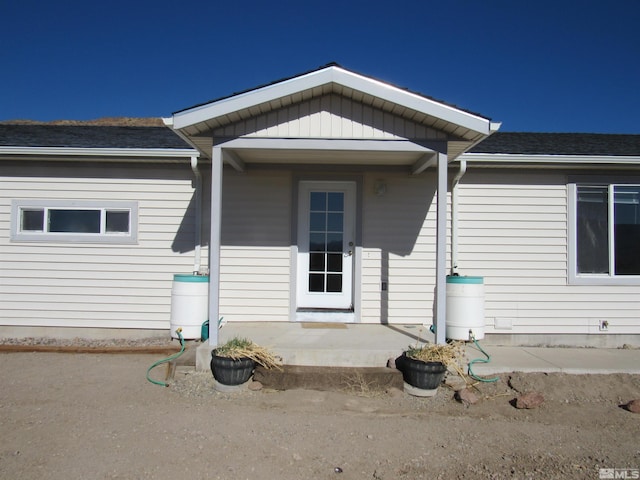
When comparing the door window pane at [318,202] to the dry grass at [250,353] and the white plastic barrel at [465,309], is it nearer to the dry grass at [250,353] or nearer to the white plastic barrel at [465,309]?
the white plastic barrel at [465,309]

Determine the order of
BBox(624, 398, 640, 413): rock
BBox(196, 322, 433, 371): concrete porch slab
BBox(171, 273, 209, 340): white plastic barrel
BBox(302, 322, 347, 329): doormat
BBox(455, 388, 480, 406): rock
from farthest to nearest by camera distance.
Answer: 1. BBox(302, 322, 347, 329): doormat
2. BBox(171, 273, 209, 340): white plastic barrel
3. BBox(196, 322, 433, 371): concrete porch slab
4. BBox(455, 388, 480, 406): rock
5. BBox(624, 398, 640, 413): rock

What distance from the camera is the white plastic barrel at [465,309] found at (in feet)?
18.2

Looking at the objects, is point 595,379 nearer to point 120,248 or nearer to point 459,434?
point 459,434

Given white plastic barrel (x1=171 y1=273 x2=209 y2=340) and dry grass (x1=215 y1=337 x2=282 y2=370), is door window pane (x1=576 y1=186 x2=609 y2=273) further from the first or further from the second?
white plastic barrel (x1=171 y1=273 x2=209 y2=340)

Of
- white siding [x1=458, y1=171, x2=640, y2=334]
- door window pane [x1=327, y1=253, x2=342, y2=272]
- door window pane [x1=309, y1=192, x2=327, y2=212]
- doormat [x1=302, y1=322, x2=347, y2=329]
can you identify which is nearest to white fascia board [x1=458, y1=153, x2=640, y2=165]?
white siding [x1=458, y1=171, x2=640, y2=334]

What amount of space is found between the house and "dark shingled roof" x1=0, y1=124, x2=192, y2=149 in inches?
6.0

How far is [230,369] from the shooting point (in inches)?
179

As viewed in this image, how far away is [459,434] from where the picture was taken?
3.74m

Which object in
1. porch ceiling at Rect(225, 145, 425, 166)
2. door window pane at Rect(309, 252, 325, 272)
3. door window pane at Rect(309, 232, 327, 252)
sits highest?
porch ceiling at Rect(225, 145, 425, 166)

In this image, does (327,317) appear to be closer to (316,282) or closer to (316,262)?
(316,282)

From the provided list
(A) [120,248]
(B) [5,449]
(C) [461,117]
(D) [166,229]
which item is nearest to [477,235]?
(C) [461,117]

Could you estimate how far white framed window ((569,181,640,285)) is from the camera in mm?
6543

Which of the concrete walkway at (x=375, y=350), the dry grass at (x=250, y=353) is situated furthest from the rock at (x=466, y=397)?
the dry grass at (x=250, y=353)

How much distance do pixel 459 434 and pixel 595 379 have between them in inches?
85.9
